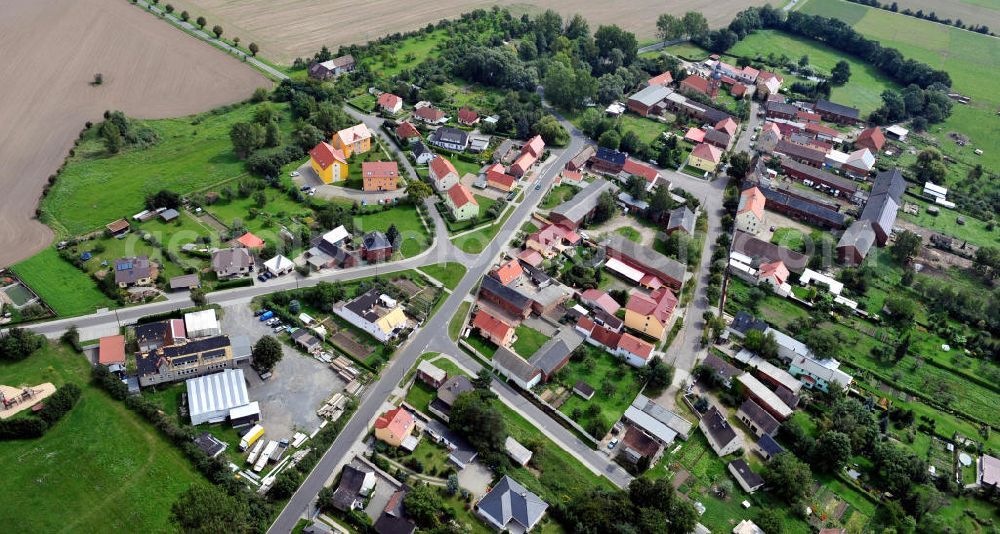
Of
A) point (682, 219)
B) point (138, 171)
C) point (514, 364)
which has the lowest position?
point (514, 364)

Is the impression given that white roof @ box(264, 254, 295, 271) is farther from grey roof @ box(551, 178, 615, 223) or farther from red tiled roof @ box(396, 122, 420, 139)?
red tiled roof @ box(396, 122, 420, 139)

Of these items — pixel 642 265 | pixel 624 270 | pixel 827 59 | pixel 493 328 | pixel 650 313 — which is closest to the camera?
pixel 493 328

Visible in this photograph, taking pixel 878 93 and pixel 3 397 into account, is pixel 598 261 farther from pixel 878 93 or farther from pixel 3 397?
pixel 878 93

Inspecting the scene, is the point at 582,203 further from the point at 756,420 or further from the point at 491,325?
the point at 756,420

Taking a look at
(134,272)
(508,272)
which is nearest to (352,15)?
(134,272)

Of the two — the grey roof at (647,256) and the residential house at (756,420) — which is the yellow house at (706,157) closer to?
the grey roof at (647,256)
